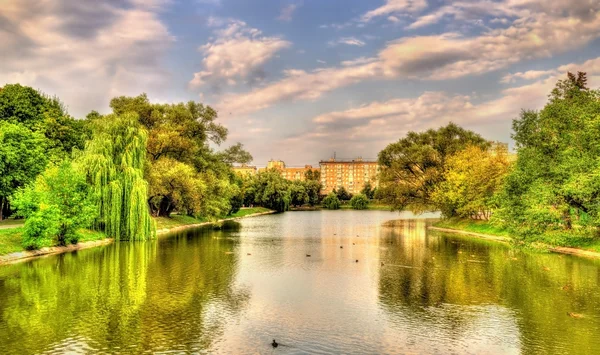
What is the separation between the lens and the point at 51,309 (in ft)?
67.5

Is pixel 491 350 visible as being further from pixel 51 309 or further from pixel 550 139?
pixel 550 139

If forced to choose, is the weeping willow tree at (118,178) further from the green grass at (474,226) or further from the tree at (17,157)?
the green grass at (474,226)

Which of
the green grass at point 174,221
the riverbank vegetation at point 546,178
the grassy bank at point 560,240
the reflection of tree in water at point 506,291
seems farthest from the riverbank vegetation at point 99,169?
the grassy bank at point 560,240

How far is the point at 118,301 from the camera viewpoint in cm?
2197

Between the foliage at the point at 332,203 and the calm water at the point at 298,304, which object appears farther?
the foliage at the point at 332,203

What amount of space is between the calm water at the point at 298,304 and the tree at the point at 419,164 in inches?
1430

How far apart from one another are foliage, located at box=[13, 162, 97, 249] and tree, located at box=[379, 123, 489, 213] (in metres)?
48.8

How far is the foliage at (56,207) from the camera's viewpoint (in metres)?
35.9

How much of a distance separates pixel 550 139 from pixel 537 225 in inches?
419

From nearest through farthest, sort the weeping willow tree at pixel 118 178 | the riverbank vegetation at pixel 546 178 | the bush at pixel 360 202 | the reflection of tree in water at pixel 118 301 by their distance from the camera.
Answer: the reflection of tree in water at pixel 118 301, the riverbank vegetation at pixel 546 178, the weeping willow tree at pixel 118 178, the bush at pixel 360 202

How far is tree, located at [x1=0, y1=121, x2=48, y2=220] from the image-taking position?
47125mm

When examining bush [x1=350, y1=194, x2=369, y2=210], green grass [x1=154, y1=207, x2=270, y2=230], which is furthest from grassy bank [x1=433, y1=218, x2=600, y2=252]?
bush [x1=350, y1=194, x2=369, y2=210]

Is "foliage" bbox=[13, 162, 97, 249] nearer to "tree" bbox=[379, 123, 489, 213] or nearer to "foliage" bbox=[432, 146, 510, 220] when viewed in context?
"foliage" bbox=[432, 146, 510, 220]

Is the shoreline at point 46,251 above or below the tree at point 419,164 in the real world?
below
